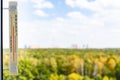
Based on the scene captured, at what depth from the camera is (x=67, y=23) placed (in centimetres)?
187

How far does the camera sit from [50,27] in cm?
188

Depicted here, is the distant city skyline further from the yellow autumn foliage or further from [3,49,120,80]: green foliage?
the yellow autumn foliage

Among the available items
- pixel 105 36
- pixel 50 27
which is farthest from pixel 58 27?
pixel 105 36

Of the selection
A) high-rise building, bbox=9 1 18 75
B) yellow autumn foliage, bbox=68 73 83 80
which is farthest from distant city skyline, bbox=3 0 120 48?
yellow autumn foliage, bbox=68 73 83 80

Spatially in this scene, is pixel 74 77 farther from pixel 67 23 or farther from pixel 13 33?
pixel 13 33

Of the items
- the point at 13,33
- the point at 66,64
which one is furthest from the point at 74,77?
the point at 13,33

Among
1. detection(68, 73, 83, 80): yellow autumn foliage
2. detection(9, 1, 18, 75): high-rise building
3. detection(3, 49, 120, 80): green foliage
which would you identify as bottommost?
detection(68, 73, 83, 80): yellow autumn foliage

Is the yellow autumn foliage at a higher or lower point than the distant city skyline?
lower

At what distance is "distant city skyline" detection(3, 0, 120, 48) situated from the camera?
1839mm

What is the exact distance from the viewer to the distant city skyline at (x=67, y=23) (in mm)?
A: 1839

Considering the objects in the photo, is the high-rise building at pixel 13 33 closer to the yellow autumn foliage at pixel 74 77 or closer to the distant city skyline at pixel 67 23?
the distant city skyline at pixel 67 23

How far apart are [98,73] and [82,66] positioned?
113 mm

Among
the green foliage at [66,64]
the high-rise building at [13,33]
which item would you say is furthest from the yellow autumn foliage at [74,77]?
the high-rise building at [13,33]

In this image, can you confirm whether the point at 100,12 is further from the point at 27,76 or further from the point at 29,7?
the point at 27,76
